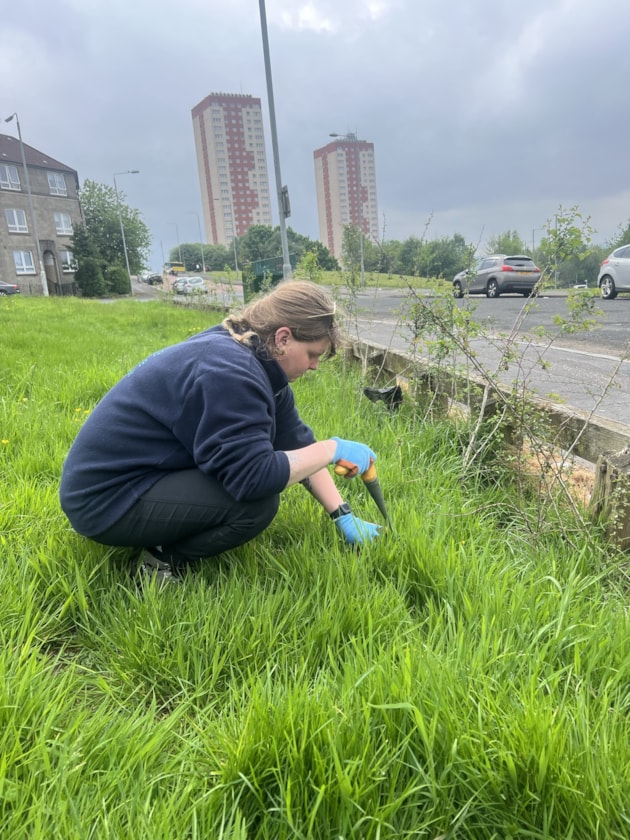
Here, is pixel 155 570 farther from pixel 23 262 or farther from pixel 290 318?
pixel 23 262

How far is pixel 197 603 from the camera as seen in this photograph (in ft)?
5.53

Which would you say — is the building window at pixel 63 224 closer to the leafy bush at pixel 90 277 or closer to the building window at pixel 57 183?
Result: the building window at pixel 57 183

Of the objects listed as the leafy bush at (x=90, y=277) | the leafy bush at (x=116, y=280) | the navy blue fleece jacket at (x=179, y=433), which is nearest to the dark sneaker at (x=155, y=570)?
the navy blue fleece jacket at (x=179, y=433)

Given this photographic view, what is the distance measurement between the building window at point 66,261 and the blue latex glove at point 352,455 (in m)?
46.7

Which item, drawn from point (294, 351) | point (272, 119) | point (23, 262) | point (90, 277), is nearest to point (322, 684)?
point (294, 351)

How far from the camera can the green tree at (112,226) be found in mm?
46825

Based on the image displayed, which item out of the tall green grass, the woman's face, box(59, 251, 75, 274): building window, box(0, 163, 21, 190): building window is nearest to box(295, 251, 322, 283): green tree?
the tall green grass

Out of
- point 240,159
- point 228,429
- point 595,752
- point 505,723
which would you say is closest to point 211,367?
point 228,429

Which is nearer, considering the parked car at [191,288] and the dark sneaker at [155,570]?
the dark sneaker at [155,570]

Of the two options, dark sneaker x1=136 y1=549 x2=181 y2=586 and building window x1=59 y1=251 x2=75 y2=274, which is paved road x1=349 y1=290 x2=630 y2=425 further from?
building window x1=59 y1=251 x2=75 y2=274

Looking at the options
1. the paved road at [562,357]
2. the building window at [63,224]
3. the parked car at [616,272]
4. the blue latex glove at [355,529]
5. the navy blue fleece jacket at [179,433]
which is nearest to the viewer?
the navy blue fleece jacket at [179,433]

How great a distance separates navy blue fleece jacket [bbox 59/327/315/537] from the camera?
1.79 metres

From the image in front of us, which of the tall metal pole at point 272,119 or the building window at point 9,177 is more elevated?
the building window at point 9,177

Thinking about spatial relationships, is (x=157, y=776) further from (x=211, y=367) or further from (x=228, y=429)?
(x=211, y=367)
